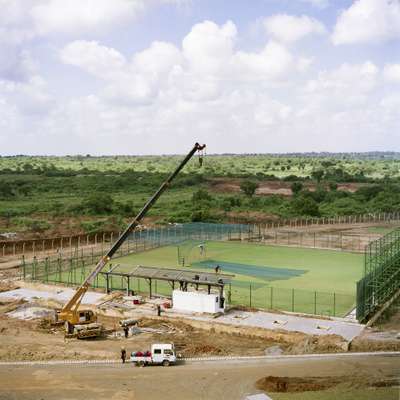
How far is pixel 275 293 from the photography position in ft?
126

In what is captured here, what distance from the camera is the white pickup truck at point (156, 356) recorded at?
25219 mm

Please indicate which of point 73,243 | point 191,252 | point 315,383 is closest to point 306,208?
point 191,252

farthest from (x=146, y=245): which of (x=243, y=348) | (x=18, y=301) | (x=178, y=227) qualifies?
(x=243, y=348)

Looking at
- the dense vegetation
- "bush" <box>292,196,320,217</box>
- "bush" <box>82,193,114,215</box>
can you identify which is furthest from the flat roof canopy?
"bush" <box>292,196,320,217</box>

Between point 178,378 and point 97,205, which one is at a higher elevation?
point 97,205

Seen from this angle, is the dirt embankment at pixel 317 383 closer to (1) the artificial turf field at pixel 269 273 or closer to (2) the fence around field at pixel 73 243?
(1) the artificial turf field at pixel 269 273

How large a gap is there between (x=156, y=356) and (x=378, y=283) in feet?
50.0

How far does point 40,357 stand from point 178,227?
3425 cm

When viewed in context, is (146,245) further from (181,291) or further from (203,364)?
(203,364)

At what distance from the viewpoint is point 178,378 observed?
2377 cm

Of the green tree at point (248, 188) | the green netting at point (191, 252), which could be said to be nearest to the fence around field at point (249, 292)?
the green netting at point (191, 252)

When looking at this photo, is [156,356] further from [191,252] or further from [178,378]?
[191,252]

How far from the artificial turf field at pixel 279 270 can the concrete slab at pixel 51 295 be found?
15.2ft

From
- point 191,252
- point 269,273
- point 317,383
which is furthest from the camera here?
point 191,252
